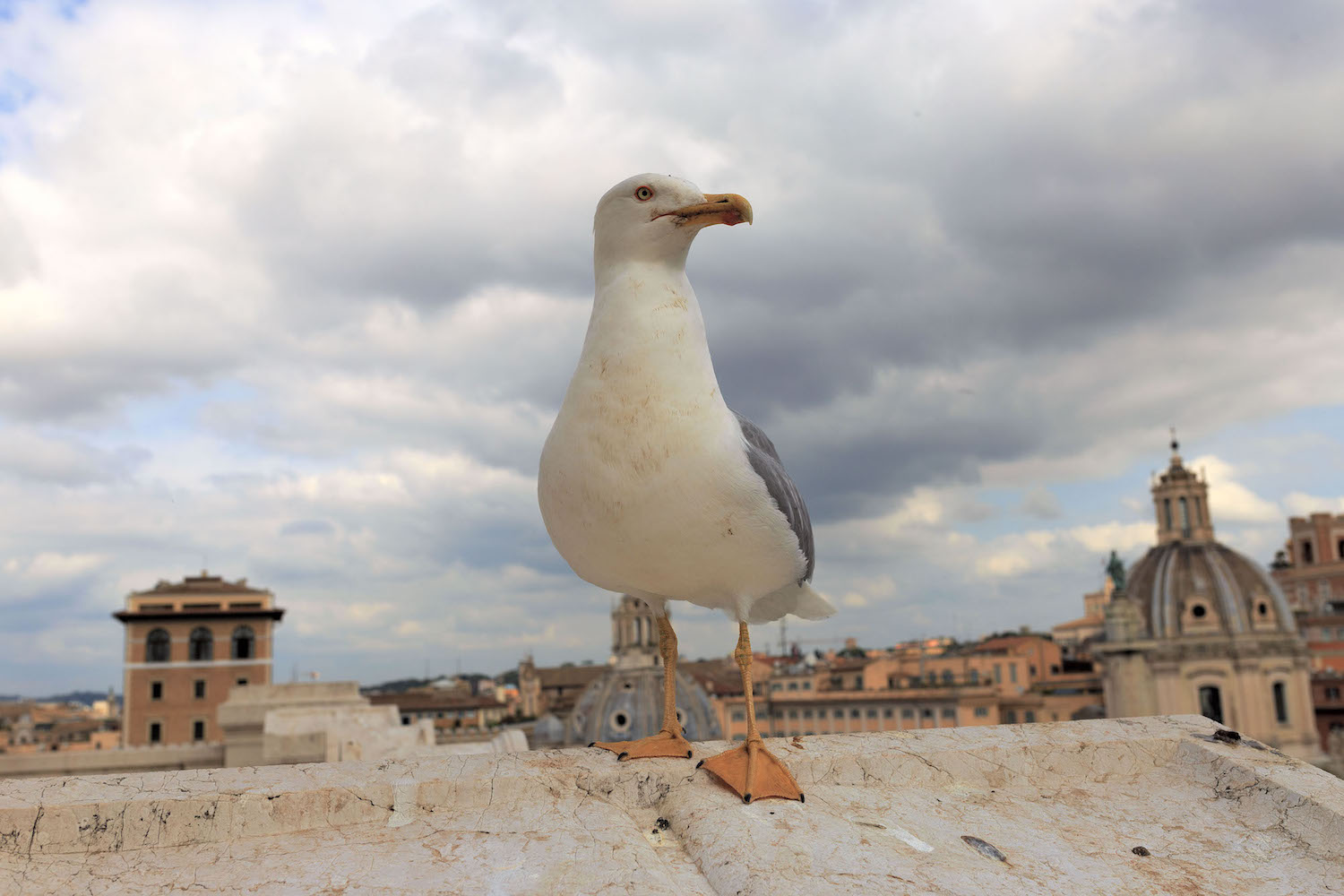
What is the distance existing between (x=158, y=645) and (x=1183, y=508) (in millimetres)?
55583

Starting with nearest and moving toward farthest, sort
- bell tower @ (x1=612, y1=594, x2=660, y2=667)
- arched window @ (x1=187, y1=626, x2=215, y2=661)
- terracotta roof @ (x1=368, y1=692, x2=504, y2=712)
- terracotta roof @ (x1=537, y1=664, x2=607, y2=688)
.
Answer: arched window @ (x1=187, y1=626, x2=215, y2=661) → bell tower @ (x1=612, y1=594, x2=660, y2=667) → terracotta roof @ (x1=368, y1=692, x2=504, y2=712) → terracotta roof @ (x1=537, y1=664, x2=607, y2=688)

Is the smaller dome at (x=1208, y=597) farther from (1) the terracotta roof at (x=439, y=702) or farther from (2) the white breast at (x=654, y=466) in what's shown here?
(2) the white breast at (x=654, y=466)

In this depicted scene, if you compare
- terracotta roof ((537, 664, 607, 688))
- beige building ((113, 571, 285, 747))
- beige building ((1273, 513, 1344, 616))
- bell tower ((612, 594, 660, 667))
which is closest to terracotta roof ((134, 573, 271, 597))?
beige building ((113, 571, 285, 747))

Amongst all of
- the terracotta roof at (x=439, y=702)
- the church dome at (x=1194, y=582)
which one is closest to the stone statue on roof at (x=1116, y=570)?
the church dome at (x=1194, y=582)

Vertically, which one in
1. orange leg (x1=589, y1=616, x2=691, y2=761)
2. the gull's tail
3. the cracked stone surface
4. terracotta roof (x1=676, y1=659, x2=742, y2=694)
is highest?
the gull's tail

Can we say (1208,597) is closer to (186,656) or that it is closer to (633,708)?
(633,708)

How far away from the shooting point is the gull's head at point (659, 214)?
3.67 meters

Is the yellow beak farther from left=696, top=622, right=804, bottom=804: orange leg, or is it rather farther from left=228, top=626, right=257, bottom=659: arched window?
left=228, top=626, right=257, bottom=659: arched window

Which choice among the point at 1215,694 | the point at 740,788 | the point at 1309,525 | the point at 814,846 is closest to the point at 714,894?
the point at 814,846

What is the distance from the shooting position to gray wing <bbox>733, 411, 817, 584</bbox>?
3.68 meters

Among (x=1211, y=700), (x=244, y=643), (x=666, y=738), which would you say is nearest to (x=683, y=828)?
(x=666, y=738)

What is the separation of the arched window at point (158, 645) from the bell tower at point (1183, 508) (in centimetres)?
5374

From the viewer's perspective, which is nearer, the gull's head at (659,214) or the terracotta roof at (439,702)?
the gull's head at (659,214)

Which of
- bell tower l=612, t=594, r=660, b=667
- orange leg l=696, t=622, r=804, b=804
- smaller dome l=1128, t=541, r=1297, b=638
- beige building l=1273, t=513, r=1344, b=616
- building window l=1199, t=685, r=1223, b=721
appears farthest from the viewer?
beige building l=1273, t=513, r=1344, b=616
